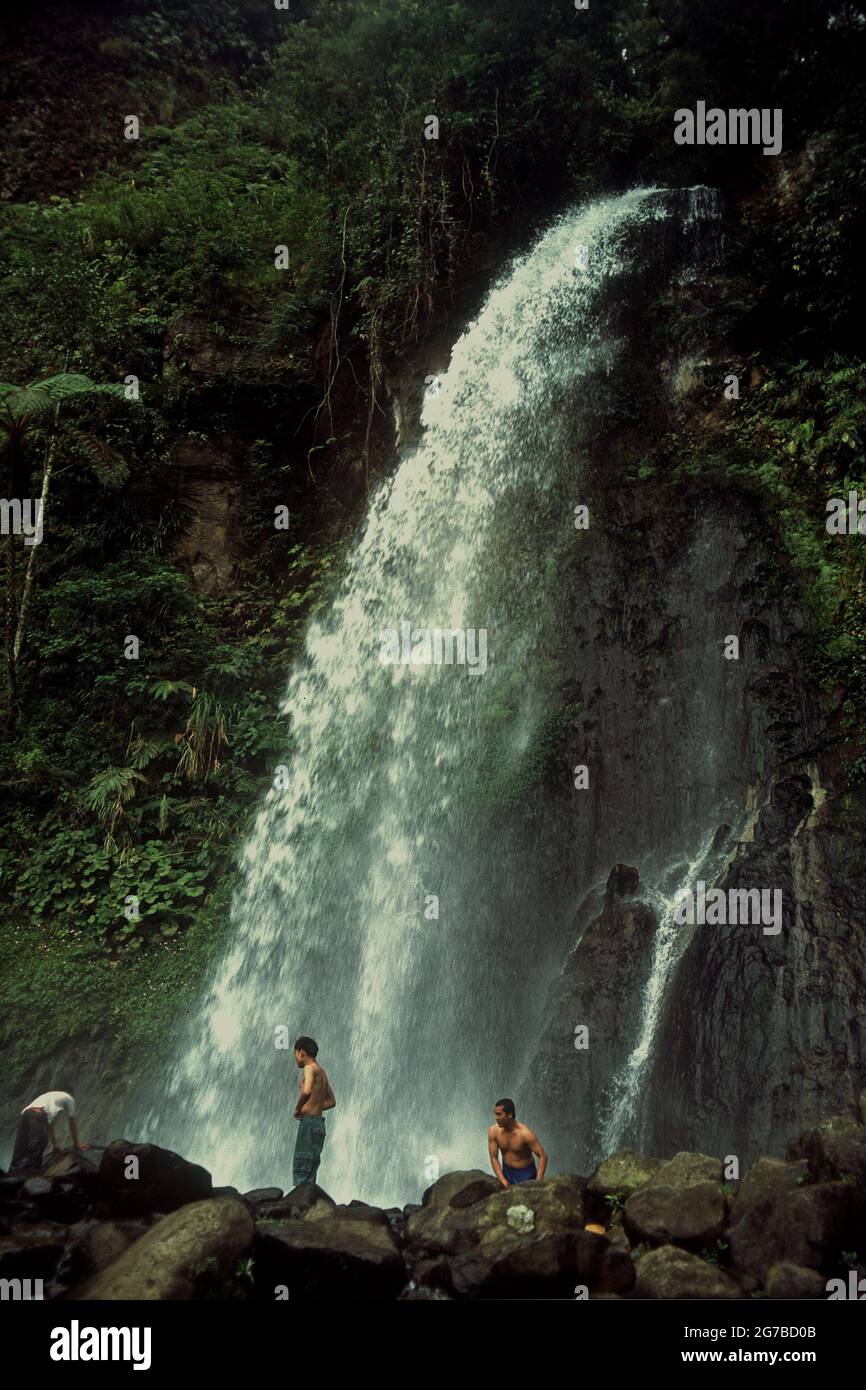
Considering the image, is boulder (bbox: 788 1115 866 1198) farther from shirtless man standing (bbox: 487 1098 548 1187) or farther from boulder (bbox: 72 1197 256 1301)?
boulder (bbox: 72 1197 256 1301)

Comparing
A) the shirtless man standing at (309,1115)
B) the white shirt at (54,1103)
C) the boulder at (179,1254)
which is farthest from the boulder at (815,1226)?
the white shirt at (54,1103)

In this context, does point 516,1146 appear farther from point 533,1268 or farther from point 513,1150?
point 533,1268

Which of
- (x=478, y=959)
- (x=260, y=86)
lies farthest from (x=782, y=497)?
(x=260, y=86)

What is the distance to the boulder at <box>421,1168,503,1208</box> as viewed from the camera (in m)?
5.21

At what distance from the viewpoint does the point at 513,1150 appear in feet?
18.9

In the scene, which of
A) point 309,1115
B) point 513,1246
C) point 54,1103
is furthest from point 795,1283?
point 54,1103

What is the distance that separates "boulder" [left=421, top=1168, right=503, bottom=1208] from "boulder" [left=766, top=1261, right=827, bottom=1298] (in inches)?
73.6

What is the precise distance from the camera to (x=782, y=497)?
30.6ft

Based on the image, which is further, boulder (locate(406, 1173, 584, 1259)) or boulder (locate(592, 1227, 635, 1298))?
boulder (locate(406, 1173, 584, 1259))

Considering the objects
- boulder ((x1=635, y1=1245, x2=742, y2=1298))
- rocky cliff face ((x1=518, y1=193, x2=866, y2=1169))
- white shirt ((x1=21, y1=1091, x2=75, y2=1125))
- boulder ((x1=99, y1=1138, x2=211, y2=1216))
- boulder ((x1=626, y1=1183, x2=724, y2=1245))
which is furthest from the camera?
white shirt ((x1=21, y1=1091, x2=75, y2=1125))

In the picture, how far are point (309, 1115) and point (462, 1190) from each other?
1504mm

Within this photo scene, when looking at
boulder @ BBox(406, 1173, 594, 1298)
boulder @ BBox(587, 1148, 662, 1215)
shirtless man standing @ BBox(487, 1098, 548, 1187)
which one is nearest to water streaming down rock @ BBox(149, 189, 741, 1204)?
shirtless man standing @ BBox(487, 1098, 548, 1187)

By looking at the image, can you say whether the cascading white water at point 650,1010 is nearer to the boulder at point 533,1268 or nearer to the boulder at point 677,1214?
the boulder at point 677,1214
